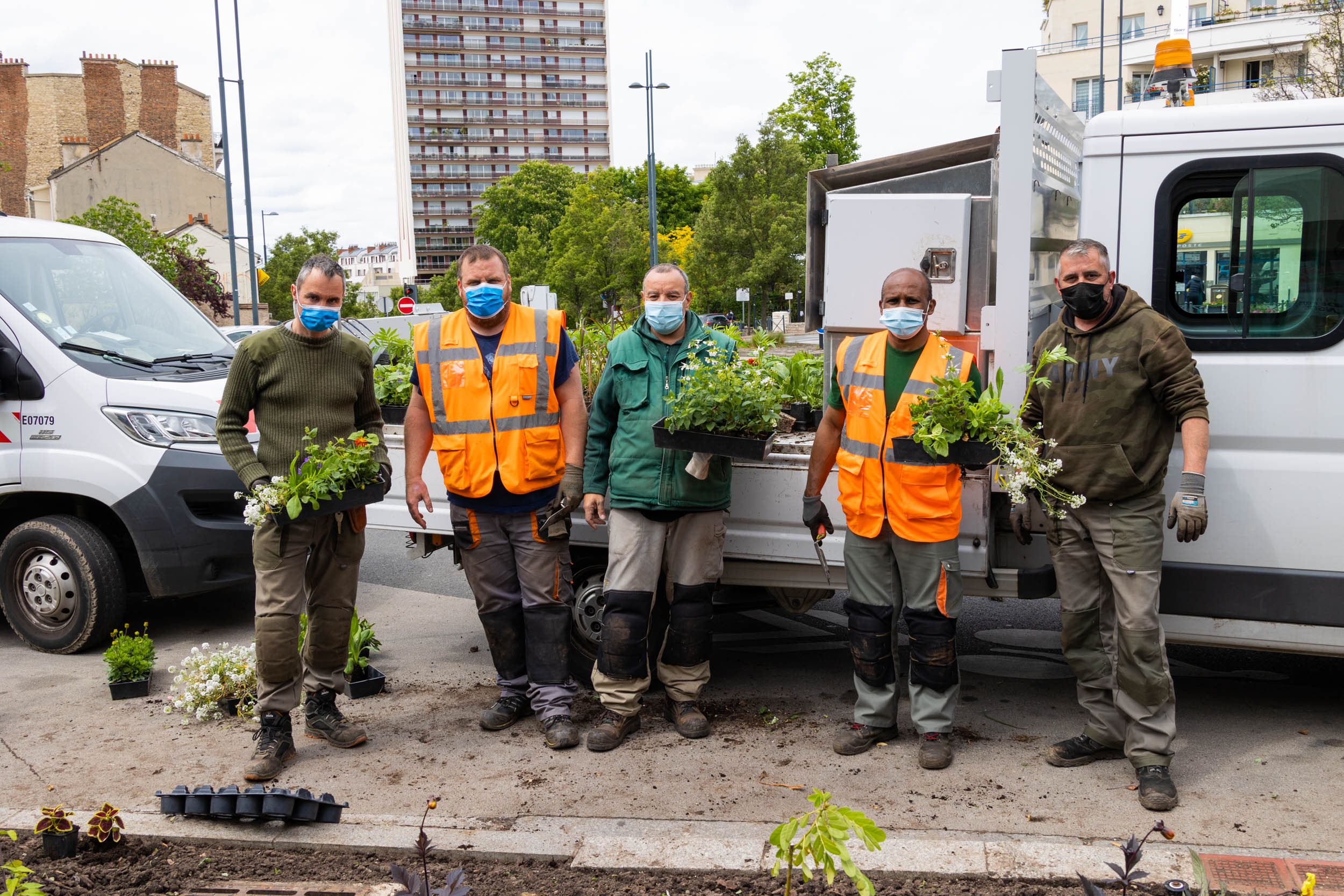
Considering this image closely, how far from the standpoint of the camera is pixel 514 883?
332 centimetres

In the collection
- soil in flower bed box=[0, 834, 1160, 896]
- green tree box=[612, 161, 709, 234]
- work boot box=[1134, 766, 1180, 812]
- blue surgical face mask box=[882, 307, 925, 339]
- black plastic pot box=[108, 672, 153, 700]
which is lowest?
black plastic pot box=[108, 672, 153, 700]

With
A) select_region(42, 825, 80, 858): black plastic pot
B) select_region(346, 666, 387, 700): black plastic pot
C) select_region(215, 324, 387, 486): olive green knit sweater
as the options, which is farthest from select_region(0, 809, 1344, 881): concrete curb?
select_region(346, 666, 387, 700): black plastic pot

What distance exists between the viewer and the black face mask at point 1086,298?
383 cm

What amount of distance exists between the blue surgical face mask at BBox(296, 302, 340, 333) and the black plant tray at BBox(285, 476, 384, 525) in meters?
0.65

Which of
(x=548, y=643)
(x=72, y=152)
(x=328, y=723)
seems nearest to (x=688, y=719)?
(x=548, y=643)

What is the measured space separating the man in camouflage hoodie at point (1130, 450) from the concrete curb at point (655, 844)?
22.8 inches

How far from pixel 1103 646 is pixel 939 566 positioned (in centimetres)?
69

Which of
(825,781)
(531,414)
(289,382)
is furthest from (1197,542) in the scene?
(289,382)

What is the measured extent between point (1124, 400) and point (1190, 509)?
1.41 ft

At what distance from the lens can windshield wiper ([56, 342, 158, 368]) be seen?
6.12 m

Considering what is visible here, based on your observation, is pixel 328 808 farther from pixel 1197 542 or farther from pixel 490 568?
pixel 1197 542

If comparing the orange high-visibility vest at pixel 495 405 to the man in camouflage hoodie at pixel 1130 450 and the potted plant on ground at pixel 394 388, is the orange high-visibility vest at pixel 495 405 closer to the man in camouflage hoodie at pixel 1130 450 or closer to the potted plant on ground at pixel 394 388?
the potted plant on ground at pixel 394 388

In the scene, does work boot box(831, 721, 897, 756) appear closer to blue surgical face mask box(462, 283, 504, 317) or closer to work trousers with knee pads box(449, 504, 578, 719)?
work trousers with knee pads box(449, 504, 578, 719)

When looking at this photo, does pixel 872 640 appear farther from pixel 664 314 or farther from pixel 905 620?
pixel 664 314
